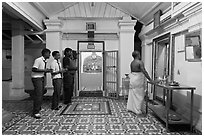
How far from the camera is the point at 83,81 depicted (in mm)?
8953

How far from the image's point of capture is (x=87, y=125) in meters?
3.34

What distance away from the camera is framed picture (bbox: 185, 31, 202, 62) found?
2.95 m

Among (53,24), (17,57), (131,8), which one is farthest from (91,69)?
(131,8)

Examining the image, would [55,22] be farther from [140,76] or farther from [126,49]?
[140,76]

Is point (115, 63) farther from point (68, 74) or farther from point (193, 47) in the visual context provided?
point (193, 47)

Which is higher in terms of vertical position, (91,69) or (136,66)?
(136,66)

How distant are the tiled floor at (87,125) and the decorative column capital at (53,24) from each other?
3.03 m

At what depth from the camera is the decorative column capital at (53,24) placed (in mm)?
5890

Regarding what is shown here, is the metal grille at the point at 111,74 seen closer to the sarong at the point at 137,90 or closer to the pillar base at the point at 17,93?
the sarong at the point at 137,90

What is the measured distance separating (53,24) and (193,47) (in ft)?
14.5

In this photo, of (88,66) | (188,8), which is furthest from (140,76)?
(88,66)

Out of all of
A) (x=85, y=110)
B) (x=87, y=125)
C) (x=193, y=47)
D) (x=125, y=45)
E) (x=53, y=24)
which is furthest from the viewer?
(x=125, y=45)

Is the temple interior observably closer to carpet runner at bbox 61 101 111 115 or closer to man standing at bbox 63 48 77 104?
carpet runner at bbox 61 101 111 115

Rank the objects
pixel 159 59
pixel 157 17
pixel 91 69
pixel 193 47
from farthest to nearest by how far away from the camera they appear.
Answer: pixel 91 69 → pixel 159 59 → pixel 157 17 → pixel 193 47
